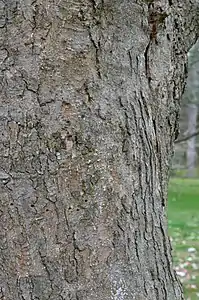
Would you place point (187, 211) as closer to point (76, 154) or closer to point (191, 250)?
point (191, 250)

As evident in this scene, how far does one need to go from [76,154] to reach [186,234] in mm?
8093

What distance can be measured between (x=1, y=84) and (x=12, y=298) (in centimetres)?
45

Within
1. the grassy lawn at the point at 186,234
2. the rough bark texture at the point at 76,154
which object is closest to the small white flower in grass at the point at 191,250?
the grassy lawn at the point at 186,234

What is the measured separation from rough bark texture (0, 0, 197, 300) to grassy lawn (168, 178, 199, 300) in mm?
4293

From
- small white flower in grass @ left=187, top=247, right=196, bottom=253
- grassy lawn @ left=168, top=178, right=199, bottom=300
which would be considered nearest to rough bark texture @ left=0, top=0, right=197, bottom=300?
grassy lawn @ left=168, top=178, right=199, bottom=300

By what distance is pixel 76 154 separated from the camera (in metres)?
1.43

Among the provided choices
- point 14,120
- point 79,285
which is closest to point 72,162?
point 14,120

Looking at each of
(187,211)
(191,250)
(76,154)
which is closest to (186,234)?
(191,250)

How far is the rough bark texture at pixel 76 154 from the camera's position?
4.62 ft

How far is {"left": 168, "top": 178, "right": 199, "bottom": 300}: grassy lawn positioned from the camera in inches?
249

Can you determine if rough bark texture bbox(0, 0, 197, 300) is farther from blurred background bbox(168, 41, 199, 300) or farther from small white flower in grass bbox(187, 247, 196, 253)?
small white flower in grass bbox(187, 247, 196, 253)

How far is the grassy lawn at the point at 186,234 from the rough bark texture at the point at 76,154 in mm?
4293

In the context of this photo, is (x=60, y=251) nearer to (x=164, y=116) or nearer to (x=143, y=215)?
(x=143, y=215)

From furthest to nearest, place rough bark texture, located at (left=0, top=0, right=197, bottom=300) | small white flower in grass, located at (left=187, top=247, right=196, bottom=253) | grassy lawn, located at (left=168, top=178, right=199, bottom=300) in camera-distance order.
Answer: small white flower in grass, located at (left=187, top=247, right=196, bottom=253) < grassy lawn, located at (left=168, top=178, right=199, bottom=300) < rough bark texture, located at (left=0, top=0, right=197, bottom=300)
